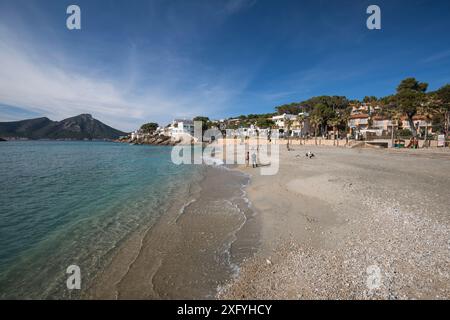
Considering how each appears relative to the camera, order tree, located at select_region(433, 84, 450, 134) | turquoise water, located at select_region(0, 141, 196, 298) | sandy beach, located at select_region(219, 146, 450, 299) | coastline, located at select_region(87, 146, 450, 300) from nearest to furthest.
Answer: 1. sandy beach, located at select_region(219, 146, 450, 299)
2. coastline, located at select_region(87, 146, 450, 300)
3. turquoise water, located at select_region(0, 141, 196, 298)
4. tree, located at select_region(433, 84, 450, 134)

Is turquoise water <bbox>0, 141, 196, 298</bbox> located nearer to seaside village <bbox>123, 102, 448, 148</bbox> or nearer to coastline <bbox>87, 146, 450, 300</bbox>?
coastline <bbox>87, 146, 450, 300</bbox>

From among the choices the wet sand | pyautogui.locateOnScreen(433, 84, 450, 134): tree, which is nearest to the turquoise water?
the wet sand

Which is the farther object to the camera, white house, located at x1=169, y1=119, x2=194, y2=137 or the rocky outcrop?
white house, located at x1=169, y1=119, x2=194, y2=137

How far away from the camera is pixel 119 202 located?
1166cm

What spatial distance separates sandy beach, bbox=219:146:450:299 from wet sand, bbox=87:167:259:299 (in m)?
0.51

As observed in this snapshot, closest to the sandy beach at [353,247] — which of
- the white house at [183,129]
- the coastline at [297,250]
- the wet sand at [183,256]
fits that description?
the coastline at [297,250]

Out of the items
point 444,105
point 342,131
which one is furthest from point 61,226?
point 342,131

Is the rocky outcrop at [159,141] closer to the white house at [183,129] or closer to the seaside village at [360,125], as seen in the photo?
the seaside village at [360,125]

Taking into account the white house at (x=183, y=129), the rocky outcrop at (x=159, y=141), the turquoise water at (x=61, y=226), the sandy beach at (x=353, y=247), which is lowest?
the turquoise water at (x=61, y=226)

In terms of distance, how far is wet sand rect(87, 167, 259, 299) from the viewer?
15.3ft

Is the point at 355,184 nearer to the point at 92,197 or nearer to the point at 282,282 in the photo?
the point at 282,282

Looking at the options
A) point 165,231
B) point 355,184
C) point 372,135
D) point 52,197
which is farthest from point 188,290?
point 372,135

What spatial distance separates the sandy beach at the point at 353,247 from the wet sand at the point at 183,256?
0.51 meters

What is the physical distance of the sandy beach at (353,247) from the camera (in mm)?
4051
